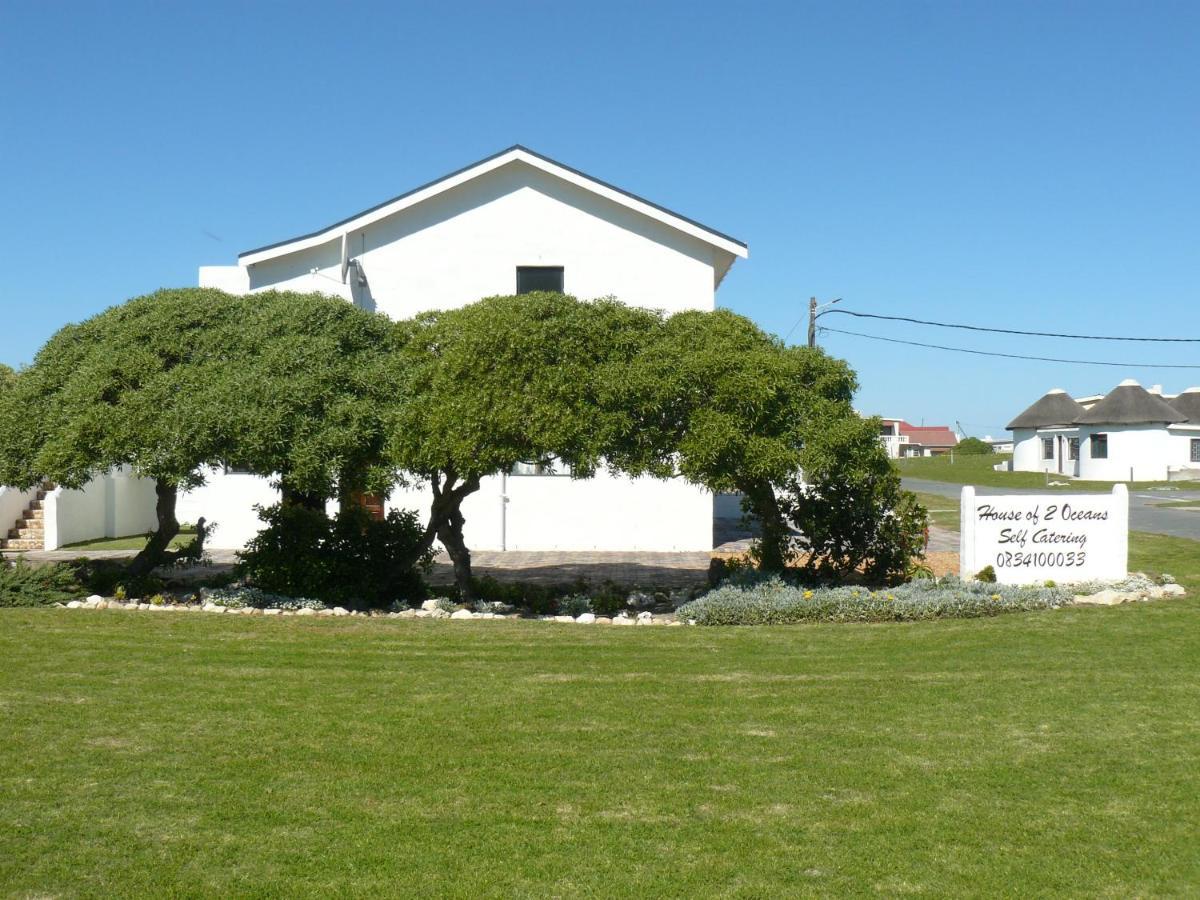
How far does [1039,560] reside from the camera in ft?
45.5

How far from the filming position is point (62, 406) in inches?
504

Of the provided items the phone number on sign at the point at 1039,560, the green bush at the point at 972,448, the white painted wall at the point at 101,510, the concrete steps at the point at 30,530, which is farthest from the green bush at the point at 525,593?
the green bush at the point at 972,448

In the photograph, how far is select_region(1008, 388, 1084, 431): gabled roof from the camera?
58.3 m

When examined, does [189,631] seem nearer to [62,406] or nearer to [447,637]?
[447,637]

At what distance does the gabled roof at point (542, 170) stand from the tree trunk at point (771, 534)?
7.82 metres

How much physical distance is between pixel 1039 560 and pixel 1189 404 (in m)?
48.9

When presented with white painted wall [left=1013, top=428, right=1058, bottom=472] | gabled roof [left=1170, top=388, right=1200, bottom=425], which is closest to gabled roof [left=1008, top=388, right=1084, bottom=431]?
white painted wall [left=1013, top=428, right=1058, bottom=472]

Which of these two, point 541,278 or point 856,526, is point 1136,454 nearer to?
point 541,278

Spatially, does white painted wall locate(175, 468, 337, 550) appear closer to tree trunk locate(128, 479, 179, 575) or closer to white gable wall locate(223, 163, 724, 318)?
white gable wall locate(223, 163, 724, 318)

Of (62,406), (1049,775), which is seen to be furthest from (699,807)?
(62,406)

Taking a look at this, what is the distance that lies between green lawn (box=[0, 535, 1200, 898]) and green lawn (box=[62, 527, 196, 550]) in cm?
1162

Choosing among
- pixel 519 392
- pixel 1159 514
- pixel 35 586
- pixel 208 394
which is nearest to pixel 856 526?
pixel 519 392

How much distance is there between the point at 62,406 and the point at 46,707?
5.71 metres

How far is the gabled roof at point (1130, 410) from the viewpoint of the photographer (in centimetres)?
5050
